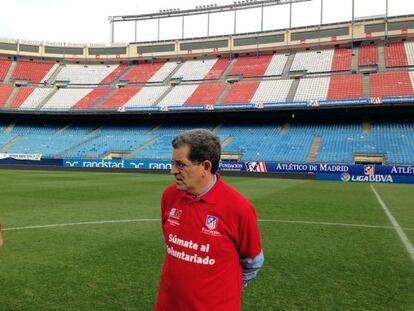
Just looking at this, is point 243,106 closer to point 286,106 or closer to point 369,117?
point 286,106

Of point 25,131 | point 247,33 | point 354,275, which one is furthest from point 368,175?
point 25,131

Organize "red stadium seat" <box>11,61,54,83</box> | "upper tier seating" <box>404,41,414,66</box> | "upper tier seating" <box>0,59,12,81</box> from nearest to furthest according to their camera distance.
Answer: "upper tier seating" <box>404,41,414,66</box> → "upper tier seating" <box>0,59,12,81</box> → "red stadium seat" <box>11,61,54,83</box>

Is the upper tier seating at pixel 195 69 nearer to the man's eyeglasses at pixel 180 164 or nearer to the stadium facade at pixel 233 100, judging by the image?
the stadium facade at pixel 233 100

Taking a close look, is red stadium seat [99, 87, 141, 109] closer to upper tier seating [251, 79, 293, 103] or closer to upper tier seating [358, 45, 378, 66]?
upper tier seating [251, 79, 293, 103]

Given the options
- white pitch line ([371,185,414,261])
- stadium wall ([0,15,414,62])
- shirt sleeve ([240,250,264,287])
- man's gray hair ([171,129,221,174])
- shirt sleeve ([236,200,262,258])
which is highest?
stadium wall ([0,15,414,62])

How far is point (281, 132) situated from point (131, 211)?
110 feet

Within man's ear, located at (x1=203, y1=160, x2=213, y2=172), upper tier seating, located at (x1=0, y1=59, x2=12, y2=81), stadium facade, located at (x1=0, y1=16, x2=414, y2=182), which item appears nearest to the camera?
man's ear, located at (x1=203, y1=160, x2=213, y2=172)

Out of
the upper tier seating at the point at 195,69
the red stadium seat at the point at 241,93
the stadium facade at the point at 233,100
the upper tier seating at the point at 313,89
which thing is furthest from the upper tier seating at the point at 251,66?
the upper tier seating at the point at 313,89

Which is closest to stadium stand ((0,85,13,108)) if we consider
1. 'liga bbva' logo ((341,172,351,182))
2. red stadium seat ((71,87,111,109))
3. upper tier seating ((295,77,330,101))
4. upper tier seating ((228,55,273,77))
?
red stadium seat ((71,87,111,109))

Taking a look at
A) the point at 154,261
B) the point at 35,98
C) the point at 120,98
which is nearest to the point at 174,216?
the point at 154,261

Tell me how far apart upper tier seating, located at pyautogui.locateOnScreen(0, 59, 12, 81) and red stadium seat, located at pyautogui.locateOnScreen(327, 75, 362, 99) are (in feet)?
155

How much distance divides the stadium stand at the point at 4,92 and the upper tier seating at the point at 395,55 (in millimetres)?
50282

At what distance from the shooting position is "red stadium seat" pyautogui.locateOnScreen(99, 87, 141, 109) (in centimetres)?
4947

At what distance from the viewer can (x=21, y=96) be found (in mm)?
53094
